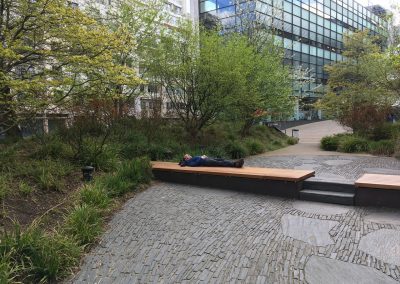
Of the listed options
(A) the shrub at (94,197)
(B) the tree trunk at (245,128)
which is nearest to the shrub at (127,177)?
(A) the shrub at (94,197)

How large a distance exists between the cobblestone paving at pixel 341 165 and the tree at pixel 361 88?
3512mm

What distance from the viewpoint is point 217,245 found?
3980 mm

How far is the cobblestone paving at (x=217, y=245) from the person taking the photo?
3.39 metres

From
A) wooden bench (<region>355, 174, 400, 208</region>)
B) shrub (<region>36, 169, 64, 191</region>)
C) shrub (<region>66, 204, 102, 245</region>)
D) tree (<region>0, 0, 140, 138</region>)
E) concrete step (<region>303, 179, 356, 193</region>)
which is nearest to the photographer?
shrub (<region>66, 204, 102, 245</region>)

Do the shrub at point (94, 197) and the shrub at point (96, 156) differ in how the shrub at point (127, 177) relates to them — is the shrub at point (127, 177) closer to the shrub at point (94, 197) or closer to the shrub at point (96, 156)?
the shrub at point (94, 197)

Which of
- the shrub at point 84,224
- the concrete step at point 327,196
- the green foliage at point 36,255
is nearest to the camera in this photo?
the green foliage at point 36,255

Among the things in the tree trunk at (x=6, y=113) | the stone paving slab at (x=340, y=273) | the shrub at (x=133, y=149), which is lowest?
the stone paving slab at (x=340, y=273)

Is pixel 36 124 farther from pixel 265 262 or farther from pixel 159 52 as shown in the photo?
pixel 265 262

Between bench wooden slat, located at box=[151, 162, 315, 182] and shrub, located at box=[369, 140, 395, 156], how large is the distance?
6537 millimetres

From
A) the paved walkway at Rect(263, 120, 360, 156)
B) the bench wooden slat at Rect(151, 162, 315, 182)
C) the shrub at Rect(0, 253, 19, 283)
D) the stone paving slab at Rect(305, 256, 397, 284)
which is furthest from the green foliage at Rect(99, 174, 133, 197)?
the paved walkway at Rect(263, 120, 360, 156)

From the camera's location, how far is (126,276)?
3514 millimetres

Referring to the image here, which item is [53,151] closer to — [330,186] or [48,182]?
[48,182]

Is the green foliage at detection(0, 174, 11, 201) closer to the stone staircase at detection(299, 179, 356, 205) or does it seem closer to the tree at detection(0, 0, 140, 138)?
the tree at detection(0, 0, 140, 138)

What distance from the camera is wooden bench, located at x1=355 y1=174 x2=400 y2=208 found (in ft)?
15.6
